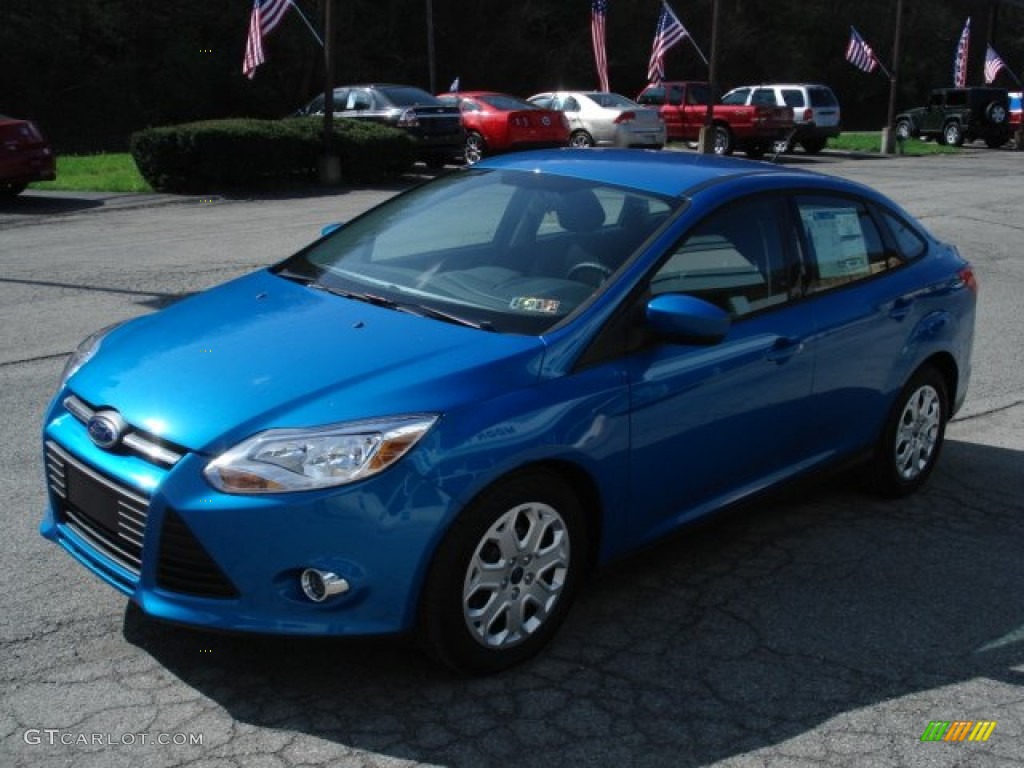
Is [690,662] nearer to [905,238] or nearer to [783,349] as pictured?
[783,349]

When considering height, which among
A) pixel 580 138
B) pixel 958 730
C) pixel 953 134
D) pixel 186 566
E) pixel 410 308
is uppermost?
pixel 410 308

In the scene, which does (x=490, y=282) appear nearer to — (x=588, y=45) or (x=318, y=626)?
Answer: (x=318, y=626)

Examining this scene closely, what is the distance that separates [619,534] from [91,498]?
1728mm

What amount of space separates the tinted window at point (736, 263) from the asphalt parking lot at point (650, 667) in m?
0.90

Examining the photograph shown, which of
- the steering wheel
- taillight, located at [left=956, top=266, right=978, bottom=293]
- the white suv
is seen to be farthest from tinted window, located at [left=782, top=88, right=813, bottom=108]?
the steering wheel

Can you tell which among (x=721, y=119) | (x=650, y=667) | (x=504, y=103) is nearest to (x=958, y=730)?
(x=650, y=667)

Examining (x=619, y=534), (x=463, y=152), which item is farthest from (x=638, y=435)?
(x=463, y=152)

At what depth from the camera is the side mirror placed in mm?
4020

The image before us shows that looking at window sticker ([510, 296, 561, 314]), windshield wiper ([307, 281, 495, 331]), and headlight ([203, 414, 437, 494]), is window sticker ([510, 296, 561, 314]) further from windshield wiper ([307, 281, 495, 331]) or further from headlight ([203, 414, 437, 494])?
headlight ([203, 414, 437, 494])

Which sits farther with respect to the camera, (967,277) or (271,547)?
(967,277)

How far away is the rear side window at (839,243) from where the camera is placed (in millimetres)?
4969

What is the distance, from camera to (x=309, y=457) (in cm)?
340

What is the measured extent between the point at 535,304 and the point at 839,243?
1.70m

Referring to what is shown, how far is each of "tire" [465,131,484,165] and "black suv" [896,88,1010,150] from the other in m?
19.2
